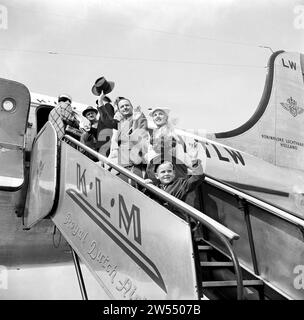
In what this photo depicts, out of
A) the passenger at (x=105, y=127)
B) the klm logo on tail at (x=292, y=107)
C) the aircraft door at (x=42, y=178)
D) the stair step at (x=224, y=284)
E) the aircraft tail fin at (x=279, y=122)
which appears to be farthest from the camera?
the klm logo on tail at (x=292, y=107)

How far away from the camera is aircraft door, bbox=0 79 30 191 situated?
415 centimetres

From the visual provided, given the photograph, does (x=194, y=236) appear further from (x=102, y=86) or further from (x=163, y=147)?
(x=102, y=86)

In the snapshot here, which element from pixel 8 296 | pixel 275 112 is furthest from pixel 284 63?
pixel 8 296

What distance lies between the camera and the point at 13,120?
14.1 feet

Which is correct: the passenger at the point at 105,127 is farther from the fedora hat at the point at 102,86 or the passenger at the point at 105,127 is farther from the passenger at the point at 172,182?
the passenger at the point at 172,182

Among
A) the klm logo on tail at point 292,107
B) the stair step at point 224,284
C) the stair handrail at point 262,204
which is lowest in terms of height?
the stair step at point 224,284

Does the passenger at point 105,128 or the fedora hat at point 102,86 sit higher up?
the fedora hat at point 102,86

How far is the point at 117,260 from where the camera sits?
2.85 m

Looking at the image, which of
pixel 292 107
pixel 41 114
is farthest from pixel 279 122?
pixel 41 114

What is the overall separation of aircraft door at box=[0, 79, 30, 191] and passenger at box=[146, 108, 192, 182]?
4.39 feet

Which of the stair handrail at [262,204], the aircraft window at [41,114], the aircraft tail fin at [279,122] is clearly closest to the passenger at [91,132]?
the aircraft window at [41,114]

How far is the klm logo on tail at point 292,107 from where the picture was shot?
7855 mm

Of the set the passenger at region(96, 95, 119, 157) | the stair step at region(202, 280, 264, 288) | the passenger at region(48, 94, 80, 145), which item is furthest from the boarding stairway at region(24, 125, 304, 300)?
the passenger at region(96, 95, 119, 157)

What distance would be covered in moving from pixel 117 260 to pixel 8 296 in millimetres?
1631
